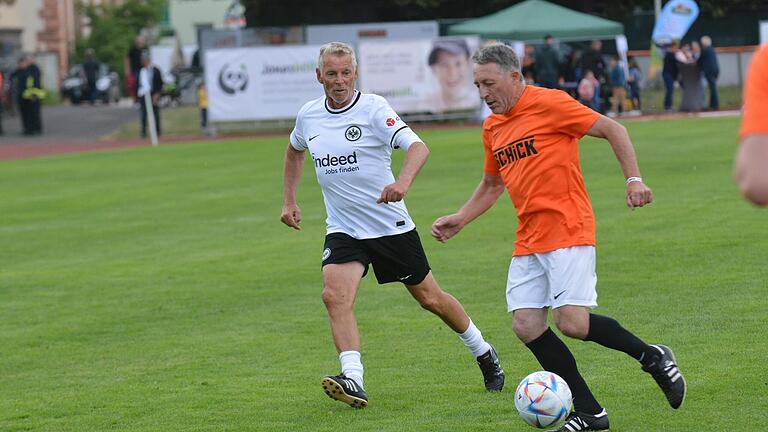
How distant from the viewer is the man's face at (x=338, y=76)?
7137mm

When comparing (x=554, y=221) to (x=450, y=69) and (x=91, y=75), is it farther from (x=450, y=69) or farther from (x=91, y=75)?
(x=91, y=75)

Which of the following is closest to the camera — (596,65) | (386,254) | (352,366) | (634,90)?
(352,366)

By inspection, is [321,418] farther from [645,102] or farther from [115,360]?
[645,102]

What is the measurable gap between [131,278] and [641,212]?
19.7ft

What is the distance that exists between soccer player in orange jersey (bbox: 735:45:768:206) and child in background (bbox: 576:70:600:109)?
2927 centimetres

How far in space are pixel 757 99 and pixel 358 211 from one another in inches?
157

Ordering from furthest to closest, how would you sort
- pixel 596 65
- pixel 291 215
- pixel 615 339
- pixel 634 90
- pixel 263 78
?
1. pixel 634 90
2. pixel 596 65
3. pixel 263 78
4. pixel 291 215
5. pixel 615 339

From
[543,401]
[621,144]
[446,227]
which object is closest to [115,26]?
[446,227]

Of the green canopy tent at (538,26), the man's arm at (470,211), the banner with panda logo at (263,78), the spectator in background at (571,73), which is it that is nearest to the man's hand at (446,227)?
the man's arm at (470,211)

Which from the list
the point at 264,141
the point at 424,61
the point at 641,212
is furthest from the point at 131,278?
the point at 424,61

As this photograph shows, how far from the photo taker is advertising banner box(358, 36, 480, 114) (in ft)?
107

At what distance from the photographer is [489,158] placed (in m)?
6.70

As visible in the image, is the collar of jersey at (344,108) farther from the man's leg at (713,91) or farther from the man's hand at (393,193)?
the man's leg at (713,91)

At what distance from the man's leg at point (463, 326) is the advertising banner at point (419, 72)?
2516 centimetres
